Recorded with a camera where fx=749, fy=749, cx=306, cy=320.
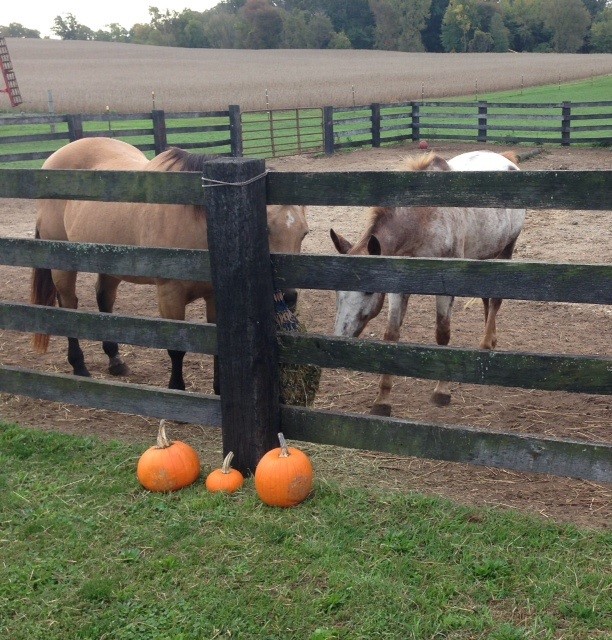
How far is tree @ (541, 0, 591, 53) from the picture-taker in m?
76.3

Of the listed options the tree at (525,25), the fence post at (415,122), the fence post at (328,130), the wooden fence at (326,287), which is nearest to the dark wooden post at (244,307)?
the wooden fence at (326,287)

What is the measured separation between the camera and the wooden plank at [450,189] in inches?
125

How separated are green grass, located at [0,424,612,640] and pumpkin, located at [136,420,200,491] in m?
0.07

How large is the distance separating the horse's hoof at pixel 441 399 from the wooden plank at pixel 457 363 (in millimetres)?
1833

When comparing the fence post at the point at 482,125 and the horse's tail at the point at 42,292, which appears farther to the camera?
the fence post at the point at 482,125

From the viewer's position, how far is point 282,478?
3.59 metres

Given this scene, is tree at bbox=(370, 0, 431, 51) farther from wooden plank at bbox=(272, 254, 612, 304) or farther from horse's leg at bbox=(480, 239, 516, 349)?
Answer: wooden plank at bbox=(272, 254, 612, 304)

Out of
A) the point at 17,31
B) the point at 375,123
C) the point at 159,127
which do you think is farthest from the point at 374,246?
the point at 17,31

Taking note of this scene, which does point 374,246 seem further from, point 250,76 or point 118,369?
point 250,76

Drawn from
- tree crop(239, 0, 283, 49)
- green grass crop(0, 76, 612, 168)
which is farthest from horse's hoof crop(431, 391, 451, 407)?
tree crop(239, 0, 283, 49)

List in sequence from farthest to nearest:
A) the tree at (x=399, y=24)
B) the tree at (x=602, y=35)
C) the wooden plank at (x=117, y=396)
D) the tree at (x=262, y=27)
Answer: the tree at (x=262, y=27), the tree at (x=399, y=24), the tree at (x=602, y=35), the wooden plank at (x=117, y=396)

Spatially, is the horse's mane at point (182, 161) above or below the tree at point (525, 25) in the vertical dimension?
below

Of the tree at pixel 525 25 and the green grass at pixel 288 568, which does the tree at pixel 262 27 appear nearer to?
the tree at pixel 525 25

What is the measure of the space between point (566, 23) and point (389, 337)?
82.7 meters
